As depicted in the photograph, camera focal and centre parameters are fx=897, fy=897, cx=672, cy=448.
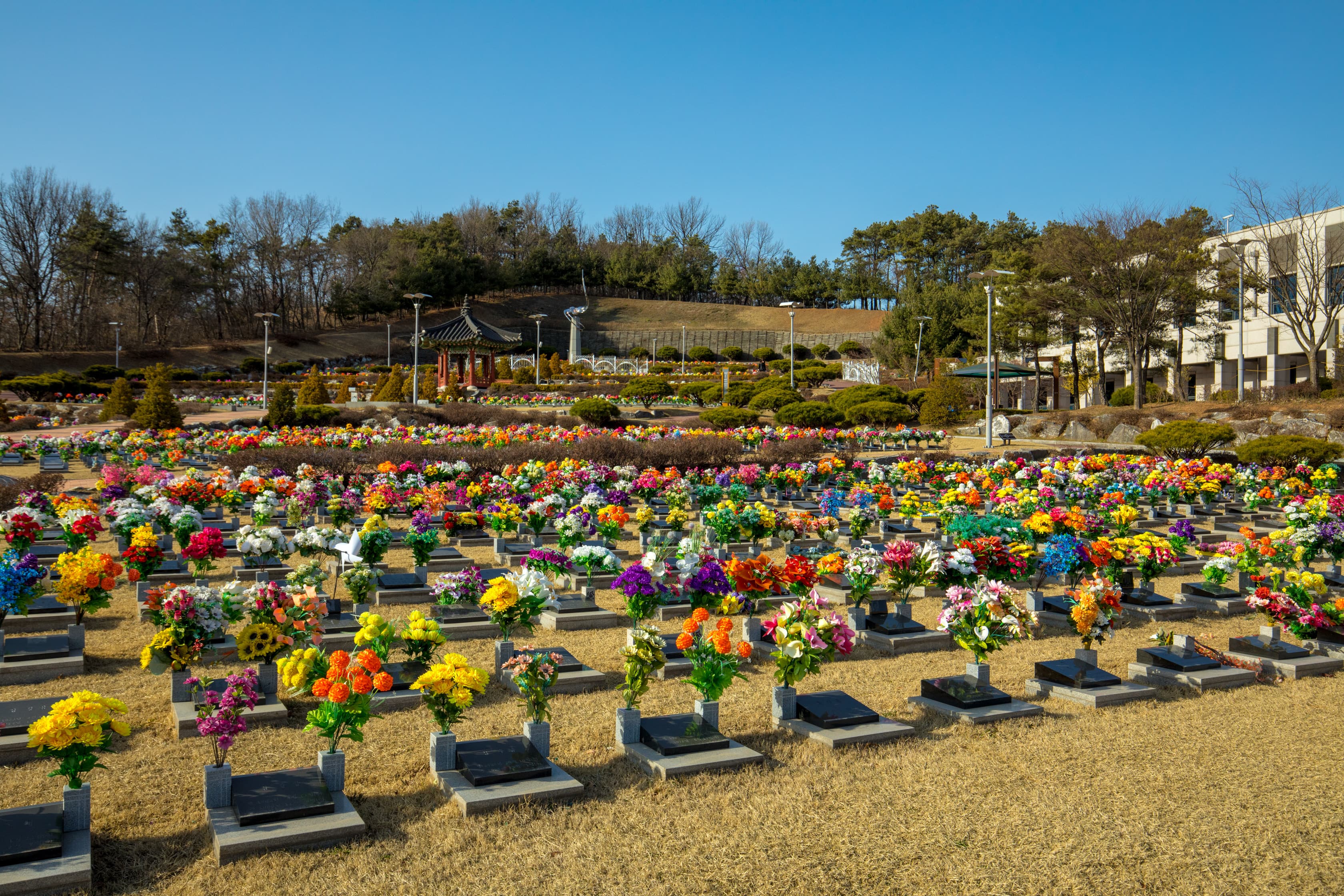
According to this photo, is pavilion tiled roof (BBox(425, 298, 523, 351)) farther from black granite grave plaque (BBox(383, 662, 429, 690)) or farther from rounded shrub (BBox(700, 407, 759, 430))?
black granite grave plaque (BBox(383, 662, 429, 690))

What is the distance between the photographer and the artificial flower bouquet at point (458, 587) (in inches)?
314

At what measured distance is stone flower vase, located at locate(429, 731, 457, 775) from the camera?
5.21 m

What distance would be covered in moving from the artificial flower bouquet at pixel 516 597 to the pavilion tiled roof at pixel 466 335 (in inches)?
1641

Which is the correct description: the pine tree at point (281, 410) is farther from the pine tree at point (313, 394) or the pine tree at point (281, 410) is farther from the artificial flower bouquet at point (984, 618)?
the artificial flower bouquet at point (984, 618)

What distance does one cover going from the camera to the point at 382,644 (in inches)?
221

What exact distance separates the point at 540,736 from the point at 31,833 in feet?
8.27

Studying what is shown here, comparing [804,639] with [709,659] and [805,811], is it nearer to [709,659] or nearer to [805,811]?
[709,659]

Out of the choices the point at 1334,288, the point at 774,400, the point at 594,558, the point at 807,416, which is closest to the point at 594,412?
the point at 807,416

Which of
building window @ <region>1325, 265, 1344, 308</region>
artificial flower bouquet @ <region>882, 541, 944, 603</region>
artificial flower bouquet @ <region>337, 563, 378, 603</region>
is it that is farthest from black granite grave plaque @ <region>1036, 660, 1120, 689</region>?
building window @ <region>1325, 265, 1344, 308</region>

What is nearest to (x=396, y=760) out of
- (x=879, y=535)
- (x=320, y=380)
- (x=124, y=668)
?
(x=124, y=668)

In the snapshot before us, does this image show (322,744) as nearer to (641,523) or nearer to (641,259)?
(641,523)

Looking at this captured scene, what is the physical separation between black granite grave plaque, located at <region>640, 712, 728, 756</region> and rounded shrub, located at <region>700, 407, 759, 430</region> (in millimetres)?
25317

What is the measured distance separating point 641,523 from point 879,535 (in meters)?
3.95

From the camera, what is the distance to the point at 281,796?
470 centimetres
